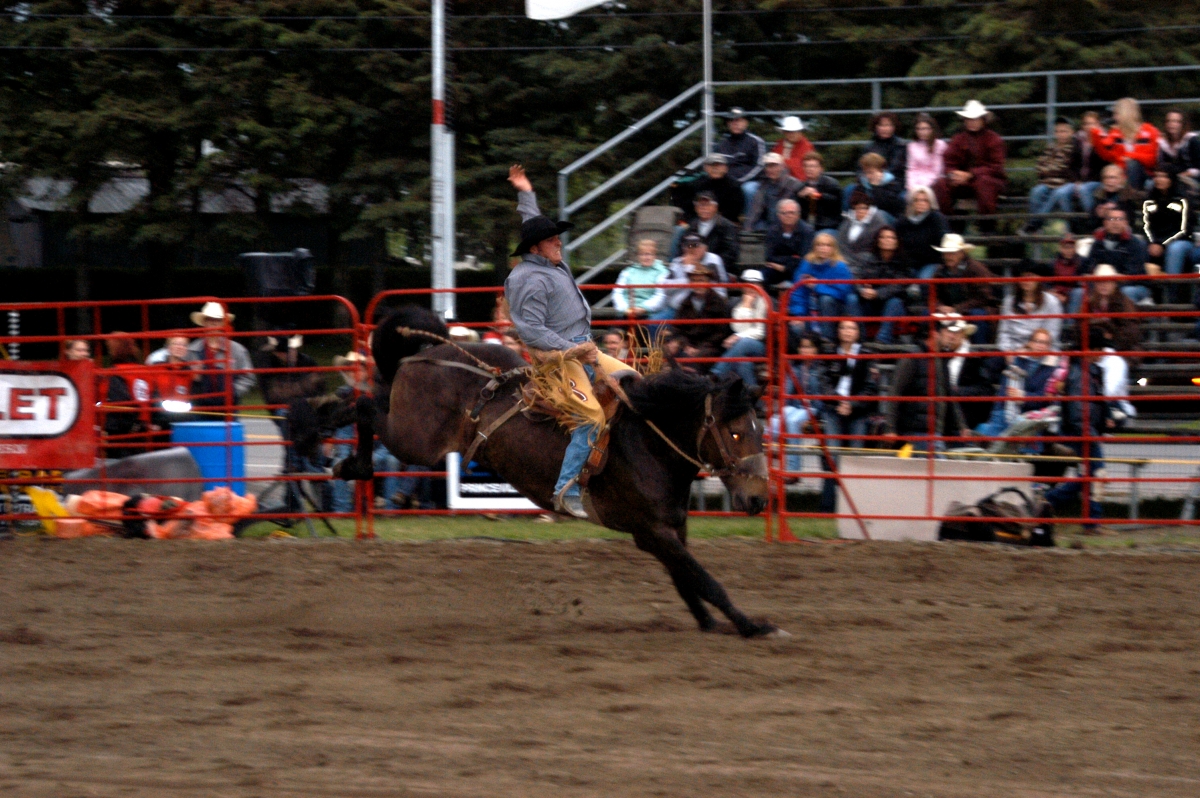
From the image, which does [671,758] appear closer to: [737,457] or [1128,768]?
[1128,768]

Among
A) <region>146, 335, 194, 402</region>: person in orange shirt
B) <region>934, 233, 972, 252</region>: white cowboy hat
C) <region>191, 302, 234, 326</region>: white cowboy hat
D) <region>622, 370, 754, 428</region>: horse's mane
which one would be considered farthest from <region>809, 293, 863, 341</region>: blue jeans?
<region>146, 335, 194, 402</region>: person in orange shirt

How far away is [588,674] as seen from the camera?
20.4ft

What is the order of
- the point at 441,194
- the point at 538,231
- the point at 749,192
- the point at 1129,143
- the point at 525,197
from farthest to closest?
the point at 749,192 → the point at 1129,143 → the point at 441,194 → the point at 525,197 → the point at 538,231

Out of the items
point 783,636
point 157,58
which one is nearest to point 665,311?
point 783,636

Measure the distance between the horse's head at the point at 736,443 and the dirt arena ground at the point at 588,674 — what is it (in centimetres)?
77

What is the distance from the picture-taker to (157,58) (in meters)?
22.5

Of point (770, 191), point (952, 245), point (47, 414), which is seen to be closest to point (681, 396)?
point (952, 245)

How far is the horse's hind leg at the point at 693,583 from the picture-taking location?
689 centimetres

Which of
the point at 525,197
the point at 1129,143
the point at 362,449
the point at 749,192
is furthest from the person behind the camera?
the point at 749,192

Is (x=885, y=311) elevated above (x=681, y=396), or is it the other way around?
(x=885, y=311)

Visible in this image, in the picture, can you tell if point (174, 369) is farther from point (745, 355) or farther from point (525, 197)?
point (525, 197)

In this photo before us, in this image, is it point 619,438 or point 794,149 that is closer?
point 619,438

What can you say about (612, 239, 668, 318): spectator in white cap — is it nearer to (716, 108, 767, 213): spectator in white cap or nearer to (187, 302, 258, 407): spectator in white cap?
(716, 108, 767, 213): spectator in white cap

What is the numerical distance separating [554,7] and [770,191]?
104 inches
